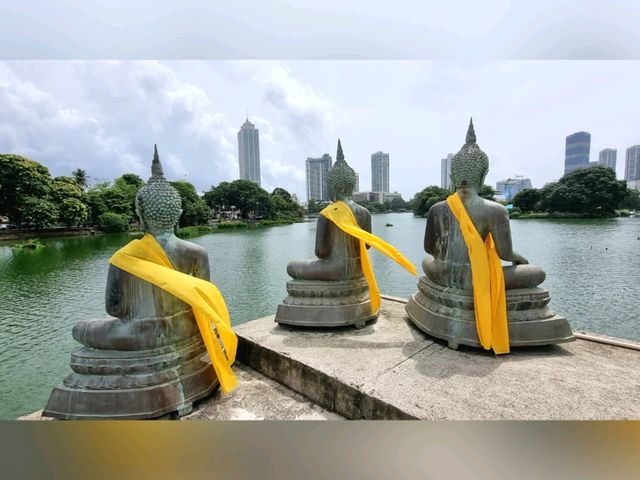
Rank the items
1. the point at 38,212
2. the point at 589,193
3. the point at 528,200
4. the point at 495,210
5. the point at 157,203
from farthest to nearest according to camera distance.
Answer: the point at 528,200
the point at 589,193
the point at 38,212
the point at 495,210
the point at 157,203

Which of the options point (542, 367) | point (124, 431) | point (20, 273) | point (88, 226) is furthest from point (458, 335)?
point (88, 226)

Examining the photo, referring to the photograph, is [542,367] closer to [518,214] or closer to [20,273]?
[20,273]

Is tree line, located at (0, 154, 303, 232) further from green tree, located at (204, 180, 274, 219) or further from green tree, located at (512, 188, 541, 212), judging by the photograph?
green tree, located at (512, 188, 541, 212)

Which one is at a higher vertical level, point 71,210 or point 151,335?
point 71,210

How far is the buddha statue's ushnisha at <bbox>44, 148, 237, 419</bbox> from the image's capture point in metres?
2.25

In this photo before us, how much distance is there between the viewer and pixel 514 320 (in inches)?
116

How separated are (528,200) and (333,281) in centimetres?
4873

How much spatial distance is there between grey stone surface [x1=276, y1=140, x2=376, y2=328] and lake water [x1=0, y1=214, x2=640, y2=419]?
3.73 meters

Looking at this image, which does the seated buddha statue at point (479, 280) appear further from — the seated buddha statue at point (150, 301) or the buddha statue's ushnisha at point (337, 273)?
the seated buddha statue at point (150, 301)

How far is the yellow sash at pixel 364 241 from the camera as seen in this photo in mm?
3459

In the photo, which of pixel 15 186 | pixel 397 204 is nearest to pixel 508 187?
pixel 397 204

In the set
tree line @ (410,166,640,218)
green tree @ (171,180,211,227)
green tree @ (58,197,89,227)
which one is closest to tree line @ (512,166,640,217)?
tree line @ (410,166,640,218)

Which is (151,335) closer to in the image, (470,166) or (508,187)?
(470,166)

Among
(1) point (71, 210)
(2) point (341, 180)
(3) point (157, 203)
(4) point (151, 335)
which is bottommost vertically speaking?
(4) point (151, 335)
